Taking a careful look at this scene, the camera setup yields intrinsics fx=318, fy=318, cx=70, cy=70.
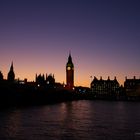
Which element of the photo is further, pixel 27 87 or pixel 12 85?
pixel 27 87

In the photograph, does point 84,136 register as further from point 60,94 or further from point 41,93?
point 60,94

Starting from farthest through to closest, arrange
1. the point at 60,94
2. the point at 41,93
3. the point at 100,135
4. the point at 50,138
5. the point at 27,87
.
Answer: the point at 60,94
the point at 41,93
the point at 27,87
the point at 100,135
the point at 50,138

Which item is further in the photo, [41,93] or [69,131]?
[41,93]

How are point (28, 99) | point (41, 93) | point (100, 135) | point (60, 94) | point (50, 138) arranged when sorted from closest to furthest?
1. point (50, 138)
2. point (100, 135)
3. point (28, 99)
4. point (41, 93)
5. point (60, 94)

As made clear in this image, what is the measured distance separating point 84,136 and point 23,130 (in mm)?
8337

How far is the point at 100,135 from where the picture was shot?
123ft

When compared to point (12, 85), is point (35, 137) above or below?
below

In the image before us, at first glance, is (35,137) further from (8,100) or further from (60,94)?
(60,94)

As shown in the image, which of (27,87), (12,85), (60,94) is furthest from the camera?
(60,94)

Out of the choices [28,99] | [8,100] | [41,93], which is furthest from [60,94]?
[8,100]

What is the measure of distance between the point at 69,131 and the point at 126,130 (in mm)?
7749

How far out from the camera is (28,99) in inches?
5468

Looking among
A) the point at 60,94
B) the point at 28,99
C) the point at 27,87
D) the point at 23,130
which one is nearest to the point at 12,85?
the point at 27,87

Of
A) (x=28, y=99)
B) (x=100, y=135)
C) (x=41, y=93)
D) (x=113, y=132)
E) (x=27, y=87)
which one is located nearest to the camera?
(x=100, y=135)
